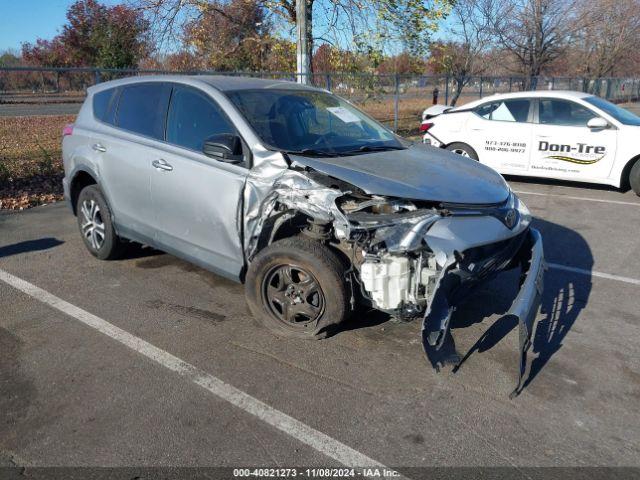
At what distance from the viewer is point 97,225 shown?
18.6 feet

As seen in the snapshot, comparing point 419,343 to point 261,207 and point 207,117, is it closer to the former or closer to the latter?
point 261,207

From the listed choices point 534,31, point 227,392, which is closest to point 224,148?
point 227,392

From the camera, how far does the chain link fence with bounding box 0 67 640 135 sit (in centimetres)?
1300

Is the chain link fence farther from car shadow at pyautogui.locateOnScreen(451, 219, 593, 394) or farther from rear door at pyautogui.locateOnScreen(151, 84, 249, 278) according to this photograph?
car shadow at pyautogui.locateOnScreen(451, 219, 593, 394)

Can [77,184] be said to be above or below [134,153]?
below

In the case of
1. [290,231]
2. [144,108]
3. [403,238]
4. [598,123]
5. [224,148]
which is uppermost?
[144,108]

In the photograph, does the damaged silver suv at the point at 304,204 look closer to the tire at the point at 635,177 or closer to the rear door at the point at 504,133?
the rear door at the point at 504,133

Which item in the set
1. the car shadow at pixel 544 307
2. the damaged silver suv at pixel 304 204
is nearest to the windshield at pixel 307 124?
the damaged silver suv at pixel 304 204

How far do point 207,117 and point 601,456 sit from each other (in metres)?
3.59

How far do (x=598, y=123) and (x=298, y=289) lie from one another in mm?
6880

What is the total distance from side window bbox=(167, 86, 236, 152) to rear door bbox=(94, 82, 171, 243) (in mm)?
129

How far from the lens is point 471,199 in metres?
3.80

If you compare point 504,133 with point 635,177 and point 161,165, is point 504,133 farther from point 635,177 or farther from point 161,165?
point 161,165

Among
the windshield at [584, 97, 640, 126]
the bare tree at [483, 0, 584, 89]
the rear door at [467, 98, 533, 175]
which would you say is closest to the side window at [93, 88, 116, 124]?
the rear door at [467, 98, 533, 175]
